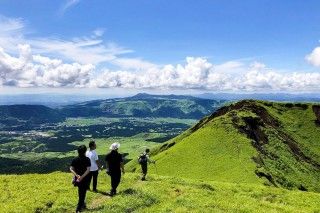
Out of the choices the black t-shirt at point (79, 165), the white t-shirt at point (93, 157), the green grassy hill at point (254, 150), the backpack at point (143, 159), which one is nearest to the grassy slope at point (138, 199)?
the backpack at point (143, 159)

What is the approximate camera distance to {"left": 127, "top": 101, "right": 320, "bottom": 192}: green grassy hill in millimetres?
104312

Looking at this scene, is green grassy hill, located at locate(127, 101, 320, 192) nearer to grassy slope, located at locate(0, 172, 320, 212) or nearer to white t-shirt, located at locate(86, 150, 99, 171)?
grassy slope, located at locate(0, 172, 320, 212)

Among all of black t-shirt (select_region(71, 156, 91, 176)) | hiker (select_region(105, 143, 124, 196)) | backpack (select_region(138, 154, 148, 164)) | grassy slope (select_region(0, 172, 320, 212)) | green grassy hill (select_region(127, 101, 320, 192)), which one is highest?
black t-shirt (select_region(71, 156, 91, 176))

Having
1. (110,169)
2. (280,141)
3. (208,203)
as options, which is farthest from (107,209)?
(280,141)

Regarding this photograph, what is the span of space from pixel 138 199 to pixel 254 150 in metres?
95.0

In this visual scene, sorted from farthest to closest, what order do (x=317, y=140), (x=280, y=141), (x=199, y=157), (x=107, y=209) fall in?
(x=317, y=140) < (x=280, y=141) < (x=199, y=157) < (x=107, y=209)

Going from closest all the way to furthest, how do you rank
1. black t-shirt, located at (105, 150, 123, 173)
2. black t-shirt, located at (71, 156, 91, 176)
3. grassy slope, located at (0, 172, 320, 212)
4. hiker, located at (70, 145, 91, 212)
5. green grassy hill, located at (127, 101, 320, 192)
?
hiker, located at (70, 145, 91, 212) < black t-shirt, located at (71, 156, 91, 176) < grassy slope, located at (0, 172, 320, 212) < black t-shirt, located at (105, 150, 123, 173) < green grassy hill, located at (127, 101, 320, 192)

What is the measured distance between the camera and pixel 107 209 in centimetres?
2742

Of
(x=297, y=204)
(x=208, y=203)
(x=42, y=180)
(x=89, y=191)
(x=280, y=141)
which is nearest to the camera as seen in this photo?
(x=208, y=203)

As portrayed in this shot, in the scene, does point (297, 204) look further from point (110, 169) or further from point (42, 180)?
point (42, 180)

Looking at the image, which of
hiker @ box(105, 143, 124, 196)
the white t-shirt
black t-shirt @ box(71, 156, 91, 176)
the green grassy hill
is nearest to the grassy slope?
hiker @ box(105, 143, 124, 196)

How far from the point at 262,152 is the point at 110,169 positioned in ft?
323

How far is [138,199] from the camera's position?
101ft

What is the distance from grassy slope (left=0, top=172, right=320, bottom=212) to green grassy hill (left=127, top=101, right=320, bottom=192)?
5322cm
